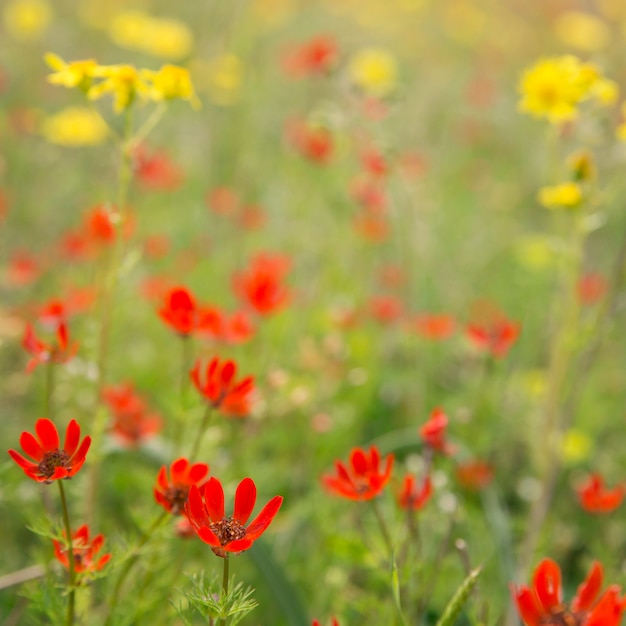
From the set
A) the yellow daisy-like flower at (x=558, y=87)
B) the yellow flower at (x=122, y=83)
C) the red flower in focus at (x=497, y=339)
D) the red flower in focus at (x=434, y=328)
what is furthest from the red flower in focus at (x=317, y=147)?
the yellow flower at (x=122, y=83)

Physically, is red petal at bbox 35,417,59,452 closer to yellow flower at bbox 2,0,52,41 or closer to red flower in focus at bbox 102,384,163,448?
red flower in focus at bbox 102,384,163,448

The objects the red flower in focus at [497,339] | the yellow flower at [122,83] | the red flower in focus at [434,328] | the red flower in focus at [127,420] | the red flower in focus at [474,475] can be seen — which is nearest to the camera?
the yellow flower at [122,83]

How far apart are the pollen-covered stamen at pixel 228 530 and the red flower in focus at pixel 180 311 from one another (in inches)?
13.8

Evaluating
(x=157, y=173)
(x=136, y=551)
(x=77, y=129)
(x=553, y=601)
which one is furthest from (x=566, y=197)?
(x=77, y=129)

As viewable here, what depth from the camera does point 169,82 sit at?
122cm

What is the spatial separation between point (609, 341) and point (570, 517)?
113cm

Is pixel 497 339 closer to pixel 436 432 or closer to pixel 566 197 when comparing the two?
pixel 566 197

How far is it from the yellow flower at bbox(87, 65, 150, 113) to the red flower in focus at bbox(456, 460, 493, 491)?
3.96ft

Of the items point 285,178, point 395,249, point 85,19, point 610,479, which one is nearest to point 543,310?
point 395,249

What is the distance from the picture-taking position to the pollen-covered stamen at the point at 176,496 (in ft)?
2.80

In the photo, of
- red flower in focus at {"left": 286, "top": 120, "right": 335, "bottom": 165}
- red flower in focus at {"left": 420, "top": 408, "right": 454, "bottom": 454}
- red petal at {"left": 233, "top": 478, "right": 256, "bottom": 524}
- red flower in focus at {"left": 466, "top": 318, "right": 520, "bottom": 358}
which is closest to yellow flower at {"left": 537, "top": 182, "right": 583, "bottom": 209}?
red flower in focus at {"left": 466, "top": 318, "right": 520, "bottom": 358}

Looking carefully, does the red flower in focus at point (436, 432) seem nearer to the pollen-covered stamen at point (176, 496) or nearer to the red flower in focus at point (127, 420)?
the pollen-covered stamen at point (176, 496)

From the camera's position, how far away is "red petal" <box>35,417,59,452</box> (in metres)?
0.80

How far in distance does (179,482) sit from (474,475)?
1.11 meters
